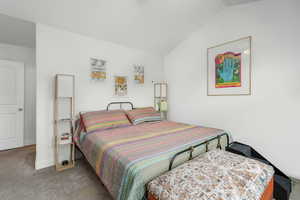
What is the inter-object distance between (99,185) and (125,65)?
246cm

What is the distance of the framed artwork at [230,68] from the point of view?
2.42m

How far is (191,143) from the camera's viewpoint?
162cm

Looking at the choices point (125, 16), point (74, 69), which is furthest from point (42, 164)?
point (125, 16)

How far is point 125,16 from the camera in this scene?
8.18 ft

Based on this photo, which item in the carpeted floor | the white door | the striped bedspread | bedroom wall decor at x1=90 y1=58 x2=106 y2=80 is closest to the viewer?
the striped bedspread

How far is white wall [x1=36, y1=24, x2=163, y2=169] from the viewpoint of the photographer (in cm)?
227

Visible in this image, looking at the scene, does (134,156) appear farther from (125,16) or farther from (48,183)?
(125,16)

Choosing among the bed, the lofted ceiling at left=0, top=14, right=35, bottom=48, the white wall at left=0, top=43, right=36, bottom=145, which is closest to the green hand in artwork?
the bed

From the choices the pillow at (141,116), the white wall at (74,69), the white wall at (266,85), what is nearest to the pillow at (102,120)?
the pillow at (141,116)

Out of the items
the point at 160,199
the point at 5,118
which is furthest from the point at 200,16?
the point at 5,118

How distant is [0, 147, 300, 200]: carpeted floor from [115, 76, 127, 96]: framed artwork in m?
1.61

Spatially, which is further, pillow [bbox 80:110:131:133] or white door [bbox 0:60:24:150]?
white door [bbox 0:60:24:150]

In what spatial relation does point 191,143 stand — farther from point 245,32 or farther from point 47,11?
point 47,11

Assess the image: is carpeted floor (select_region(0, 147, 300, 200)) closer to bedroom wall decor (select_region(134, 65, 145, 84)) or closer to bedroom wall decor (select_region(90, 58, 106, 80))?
bedroom wall decor (select_region(90, 58, 106, 80))
